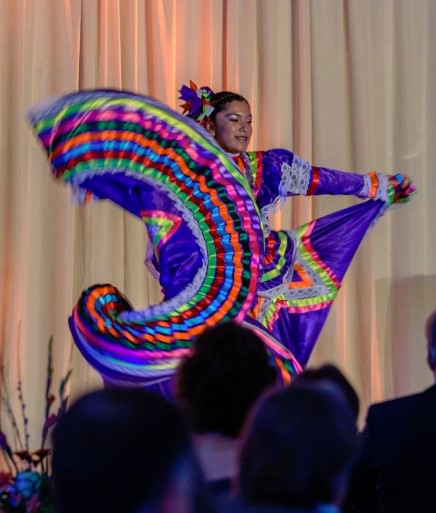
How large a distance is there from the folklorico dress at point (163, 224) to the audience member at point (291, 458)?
74.3 inches

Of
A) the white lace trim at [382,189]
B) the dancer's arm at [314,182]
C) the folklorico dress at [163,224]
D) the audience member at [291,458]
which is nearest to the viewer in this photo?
the audience member at [291,458]

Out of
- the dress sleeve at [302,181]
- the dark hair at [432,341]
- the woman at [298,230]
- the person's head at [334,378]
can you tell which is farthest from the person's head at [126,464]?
the dress sleeve at [302,181]

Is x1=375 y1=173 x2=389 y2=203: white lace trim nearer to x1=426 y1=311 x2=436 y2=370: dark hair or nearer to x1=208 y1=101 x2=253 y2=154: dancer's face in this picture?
x1=208 y1=101 x2=253 y2=154: dancer's face

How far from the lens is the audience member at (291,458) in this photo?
3.53ft

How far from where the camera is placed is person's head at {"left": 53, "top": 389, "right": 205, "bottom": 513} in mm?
963

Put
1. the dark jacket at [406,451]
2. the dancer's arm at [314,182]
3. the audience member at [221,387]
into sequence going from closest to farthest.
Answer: the audience member at [221,387]
the dark jacket at [406,451]
the dancer's arm at [314,182]

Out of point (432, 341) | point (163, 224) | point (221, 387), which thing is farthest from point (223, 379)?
point (163, 224)

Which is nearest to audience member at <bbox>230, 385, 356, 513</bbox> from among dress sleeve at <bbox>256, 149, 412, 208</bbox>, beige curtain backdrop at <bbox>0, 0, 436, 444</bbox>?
dress sleeve at <bbox>256, 149, 412, 208</bbox>

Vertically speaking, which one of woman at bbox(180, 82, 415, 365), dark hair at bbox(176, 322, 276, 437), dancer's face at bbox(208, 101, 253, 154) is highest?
dancer's face at bbox(208, 101, 253, 154)

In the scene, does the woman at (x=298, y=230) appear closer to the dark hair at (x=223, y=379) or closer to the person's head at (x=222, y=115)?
the person's head at (x=222, y=115)

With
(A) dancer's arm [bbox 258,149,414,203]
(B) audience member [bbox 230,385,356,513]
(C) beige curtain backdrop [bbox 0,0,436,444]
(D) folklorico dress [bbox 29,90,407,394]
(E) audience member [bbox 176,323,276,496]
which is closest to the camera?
(B) audience member [bbox 230,385,356,513]

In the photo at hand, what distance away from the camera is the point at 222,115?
3625 millimetres

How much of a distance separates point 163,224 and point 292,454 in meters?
2.08

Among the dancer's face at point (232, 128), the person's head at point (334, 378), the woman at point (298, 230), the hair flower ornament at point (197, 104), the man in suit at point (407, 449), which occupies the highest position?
the hair flower ornament at point (197, 104)
